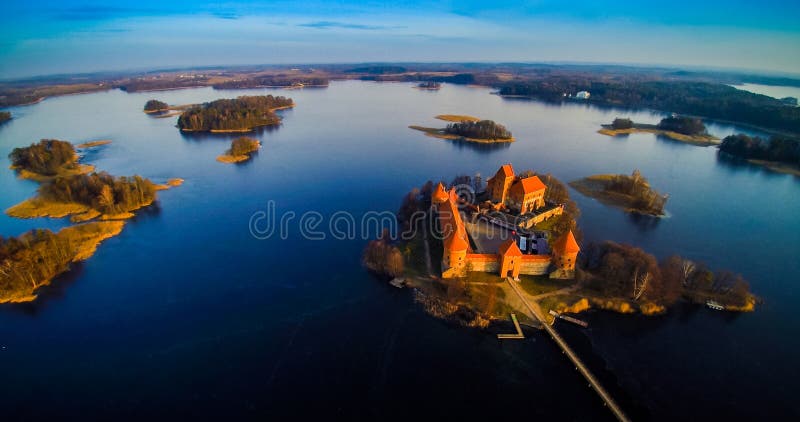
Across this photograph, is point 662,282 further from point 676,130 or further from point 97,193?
point 676,130

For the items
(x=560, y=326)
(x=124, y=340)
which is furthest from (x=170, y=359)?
(x=560, y=326)

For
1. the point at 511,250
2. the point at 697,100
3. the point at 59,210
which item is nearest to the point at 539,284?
the point at 511,250

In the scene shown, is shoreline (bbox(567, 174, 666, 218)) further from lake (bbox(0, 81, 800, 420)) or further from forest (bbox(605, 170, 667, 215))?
lake (bbox(0, 81, 800, 420))

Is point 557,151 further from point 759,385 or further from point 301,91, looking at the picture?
point 301,91

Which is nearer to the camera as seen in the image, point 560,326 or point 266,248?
point 560,326

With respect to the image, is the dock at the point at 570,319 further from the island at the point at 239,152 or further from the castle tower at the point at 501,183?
the island at the point at 239,152

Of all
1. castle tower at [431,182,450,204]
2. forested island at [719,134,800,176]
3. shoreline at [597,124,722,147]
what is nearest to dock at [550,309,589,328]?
castle tower at [431,182,450,204]
